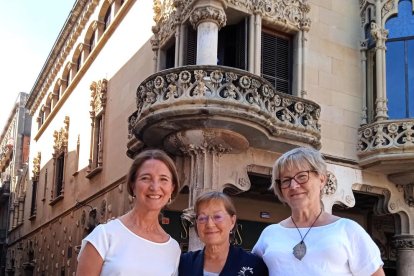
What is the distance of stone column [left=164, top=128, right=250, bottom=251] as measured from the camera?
11891 mm

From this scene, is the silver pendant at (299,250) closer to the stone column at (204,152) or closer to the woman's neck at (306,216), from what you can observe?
the woman's neck at (306,216)

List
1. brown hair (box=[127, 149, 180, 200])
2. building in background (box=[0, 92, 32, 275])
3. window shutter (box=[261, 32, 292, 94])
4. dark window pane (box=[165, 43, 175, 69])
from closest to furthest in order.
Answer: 1. brown hair (box=[127, 149, 180, 200])
2. window shutter (box=[261, 32, 292, 94])
3. dark window pane (box=[165, 43, 175, 69])
4. building in background (box=[0, 92, 32, 275])

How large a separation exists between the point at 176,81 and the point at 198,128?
105 cm

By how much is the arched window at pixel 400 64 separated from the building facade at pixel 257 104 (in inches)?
1.0

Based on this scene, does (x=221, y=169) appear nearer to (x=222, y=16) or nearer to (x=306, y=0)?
(x=222, y=16)

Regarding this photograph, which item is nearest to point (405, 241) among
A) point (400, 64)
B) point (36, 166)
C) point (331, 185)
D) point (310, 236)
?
point (331, 185)

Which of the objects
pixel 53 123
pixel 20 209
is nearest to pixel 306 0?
pixel 53 123

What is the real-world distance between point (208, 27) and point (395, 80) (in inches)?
209

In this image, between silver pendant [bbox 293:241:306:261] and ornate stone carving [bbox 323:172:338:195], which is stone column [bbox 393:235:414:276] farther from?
silver pendant [bbox 293:241:306:261]

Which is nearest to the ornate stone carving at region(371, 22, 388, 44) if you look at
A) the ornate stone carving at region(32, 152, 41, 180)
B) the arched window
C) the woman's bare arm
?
the arched window

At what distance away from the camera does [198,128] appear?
11703 mm

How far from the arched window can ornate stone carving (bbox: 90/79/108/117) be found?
30.5 feet

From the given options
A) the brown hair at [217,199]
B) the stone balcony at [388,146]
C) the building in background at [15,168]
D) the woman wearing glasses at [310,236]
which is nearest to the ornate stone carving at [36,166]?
the building in background at [15,168]

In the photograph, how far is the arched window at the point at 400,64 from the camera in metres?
14.2
